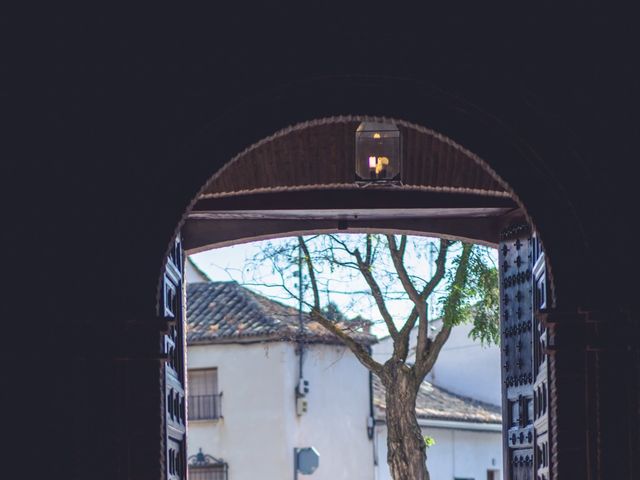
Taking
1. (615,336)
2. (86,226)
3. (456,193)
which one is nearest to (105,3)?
(86,226)

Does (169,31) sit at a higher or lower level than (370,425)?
higher

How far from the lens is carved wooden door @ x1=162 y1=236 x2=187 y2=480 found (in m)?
7.11

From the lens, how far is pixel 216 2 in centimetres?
654

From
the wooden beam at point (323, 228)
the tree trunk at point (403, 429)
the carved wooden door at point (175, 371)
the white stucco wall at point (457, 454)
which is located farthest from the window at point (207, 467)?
the carved wooden door at point (175, 371)

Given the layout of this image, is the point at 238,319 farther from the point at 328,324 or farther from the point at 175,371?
the point at 175,371

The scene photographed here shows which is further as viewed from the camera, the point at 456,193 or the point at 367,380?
the point at 367,380

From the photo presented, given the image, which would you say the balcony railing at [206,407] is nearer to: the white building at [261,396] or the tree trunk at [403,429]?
the white building at [261,396]

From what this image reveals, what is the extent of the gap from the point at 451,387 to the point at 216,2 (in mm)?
25312

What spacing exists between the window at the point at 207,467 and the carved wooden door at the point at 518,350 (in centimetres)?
1887

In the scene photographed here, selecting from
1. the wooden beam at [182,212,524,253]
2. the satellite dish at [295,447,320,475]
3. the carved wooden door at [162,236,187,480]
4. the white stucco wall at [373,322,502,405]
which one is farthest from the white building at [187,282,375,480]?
the carved wooden door at [162,236,187,480]

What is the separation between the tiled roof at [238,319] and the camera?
27000mm

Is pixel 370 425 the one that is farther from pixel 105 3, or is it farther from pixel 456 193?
pixel 105 3

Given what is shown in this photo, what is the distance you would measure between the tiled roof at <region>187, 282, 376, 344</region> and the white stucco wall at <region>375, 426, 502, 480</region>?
2.60m

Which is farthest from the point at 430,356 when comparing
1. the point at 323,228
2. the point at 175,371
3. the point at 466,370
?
the point at 466,370
